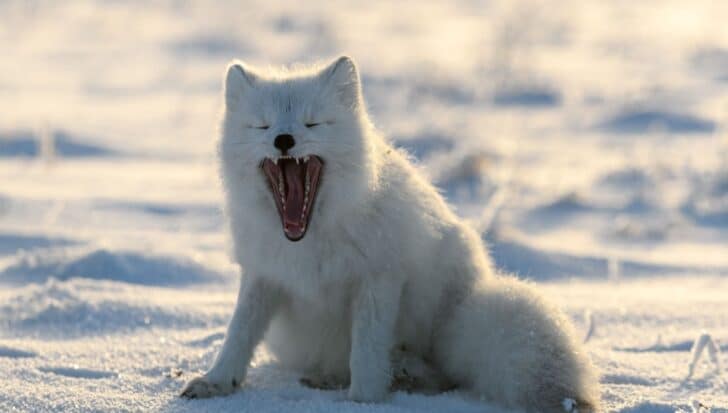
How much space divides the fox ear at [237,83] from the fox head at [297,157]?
2 cm

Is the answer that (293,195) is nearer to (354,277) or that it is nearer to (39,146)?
(354,277)

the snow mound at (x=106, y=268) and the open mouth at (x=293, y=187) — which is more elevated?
the open mouth at (x=293, y=187)

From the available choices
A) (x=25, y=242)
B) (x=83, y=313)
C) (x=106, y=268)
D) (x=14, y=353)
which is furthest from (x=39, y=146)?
(x=14, y=353)

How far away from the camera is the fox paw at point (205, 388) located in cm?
348

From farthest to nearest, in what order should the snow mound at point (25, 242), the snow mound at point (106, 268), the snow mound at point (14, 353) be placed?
the snow mound at point (25, 242), the snow mound at point (106, 268), the snow mound at point (14, 353)

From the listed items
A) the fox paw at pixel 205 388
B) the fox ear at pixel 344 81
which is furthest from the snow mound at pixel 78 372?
the fox ear at pixel 344 81

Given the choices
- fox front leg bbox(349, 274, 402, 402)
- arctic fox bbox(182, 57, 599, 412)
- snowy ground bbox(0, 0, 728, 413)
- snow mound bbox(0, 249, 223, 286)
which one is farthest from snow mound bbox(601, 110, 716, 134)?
fox front leg bbox(349, 274, 402, 402)

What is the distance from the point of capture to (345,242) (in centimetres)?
351

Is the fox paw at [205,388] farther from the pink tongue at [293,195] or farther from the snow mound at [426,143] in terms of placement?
the snow mound at [426,143]

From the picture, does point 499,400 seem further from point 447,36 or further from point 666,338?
point 447,36

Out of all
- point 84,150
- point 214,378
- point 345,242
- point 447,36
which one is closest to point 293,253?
point 345,242

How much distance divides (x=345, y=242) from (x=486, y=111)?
25.0 ft

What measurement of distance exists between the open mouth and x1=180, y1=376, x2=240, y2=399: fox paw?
1.90 ft

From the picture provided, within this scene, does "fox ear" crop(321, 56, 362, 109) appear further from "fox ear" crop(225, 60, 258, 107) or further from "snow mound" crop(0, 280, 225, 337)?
"snow mound" crop(0, 280, 225, 337)
